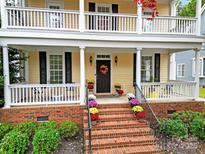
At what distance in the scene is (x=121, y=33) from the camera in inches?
335

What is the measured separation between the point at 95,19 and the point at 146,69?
473 cm

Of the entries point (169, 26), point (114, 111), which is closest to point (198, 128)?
point (114, 111)

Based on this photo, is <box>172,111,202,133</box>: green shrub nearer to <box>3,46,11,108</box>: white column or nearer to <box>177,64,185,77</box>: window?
<box>3,46,11,108</box>: white column

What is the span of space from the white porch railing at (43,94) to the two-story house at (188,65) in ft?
50.0

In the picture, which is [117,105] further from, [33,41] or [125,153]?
[33,41]

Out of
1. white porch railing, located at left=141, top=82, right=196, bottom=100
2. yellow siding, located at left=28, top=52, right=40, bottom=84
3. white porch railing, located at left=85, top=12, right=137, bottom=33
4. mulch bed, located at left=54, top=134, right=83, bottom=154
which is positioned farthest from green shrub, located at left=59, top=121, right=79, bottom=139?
white porch railing, located at left=85, top=12, right=137, bottom=33

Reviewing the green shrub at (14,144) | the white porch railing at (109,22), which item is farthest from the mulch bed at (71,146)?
the white porch railing at (109,22)

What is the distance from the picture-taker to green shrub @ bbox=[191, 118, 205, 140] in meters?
6.96

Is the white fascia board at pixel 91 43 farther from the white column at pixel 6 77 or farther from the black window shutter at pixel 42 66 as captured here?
the black window shutter at pixel 42 66

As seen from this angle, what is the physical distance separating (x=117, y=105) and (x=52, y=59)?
4.83m

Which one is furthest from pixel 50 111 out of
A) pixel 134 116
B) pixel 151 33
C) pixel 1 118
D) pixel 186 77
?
pixel 186 77

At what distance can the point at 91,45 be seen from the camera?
8375mm

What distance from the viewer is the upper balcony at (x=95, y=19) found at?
785 centimetres

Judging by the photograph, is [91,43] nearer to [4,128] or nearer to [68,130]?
[68,130]
